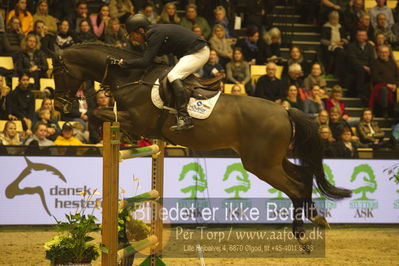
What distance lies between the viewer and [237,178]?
10266 millimetres

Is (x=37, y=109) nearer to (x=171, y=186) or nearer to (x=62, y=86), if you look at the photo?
(x=171, y=186)

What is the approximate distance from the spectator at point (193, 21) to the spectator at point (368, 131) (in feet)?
12.0

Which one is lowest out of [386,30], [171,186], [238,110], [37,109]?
[171,186]

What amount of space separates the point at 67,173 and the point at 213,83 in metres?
3.51

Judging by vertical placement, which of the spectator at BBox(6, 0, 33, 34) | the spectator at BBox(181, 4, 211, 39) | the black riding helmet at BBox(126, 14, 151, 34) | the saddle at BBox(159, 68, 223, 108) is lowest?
the saddle at BBox(159, 68, 223, 108)

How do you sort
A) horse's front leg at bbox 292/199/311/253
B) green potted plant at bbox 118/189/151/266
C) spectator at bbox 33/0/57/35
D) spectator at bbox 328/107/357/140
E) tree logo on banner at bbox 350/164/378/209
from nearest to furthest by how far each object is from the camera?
1. green potted plant at bbox 118/189/151/266
2. horse's front leg at bbox 292/199/311/253
3. tree logo on banner at bbox 350/164/378/209
4. spectator at bbox 328/107/357/140
5. spectator at bbox 33/0/57/35

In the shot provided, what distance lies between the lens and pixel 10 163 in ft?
31.4

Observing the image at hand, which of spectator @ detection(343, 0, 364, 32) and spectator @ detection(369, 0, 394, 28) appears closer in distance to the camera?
spectator @ detection(343, 0, 364, 32)

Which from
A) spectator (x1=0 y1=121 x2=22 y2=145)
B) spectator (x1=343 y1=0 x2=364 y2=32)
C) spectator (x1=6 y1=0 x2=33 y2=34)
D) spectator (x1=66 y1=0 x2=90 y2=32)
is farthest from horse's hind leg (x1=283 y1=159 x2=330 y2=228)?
spectator (x1=343 y1=0 x2=364 y2=32)

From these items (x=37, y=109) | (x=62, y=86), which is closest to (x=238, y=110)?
(x=62, y=86)

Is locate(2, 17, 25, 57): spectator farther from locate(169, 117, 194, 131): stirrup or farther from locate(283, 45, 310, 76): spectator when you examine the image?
locate(169, 117, 194, 131): stirrup

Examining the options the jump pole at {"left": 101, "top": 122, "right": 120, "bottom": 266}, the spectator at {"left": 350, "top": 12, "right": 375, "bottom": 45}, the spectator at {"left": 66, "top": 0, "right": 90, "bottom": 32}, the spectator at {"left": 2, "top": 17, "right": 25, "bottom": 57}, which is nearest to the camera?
the jump pole at {"left": 101, "top": 122, "right": 120, "bottom": 266}

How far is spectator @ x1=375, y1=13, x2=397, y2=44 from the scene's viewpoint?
48.9ft

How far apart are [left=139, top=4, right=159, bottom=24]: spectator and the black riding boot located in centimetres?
631
